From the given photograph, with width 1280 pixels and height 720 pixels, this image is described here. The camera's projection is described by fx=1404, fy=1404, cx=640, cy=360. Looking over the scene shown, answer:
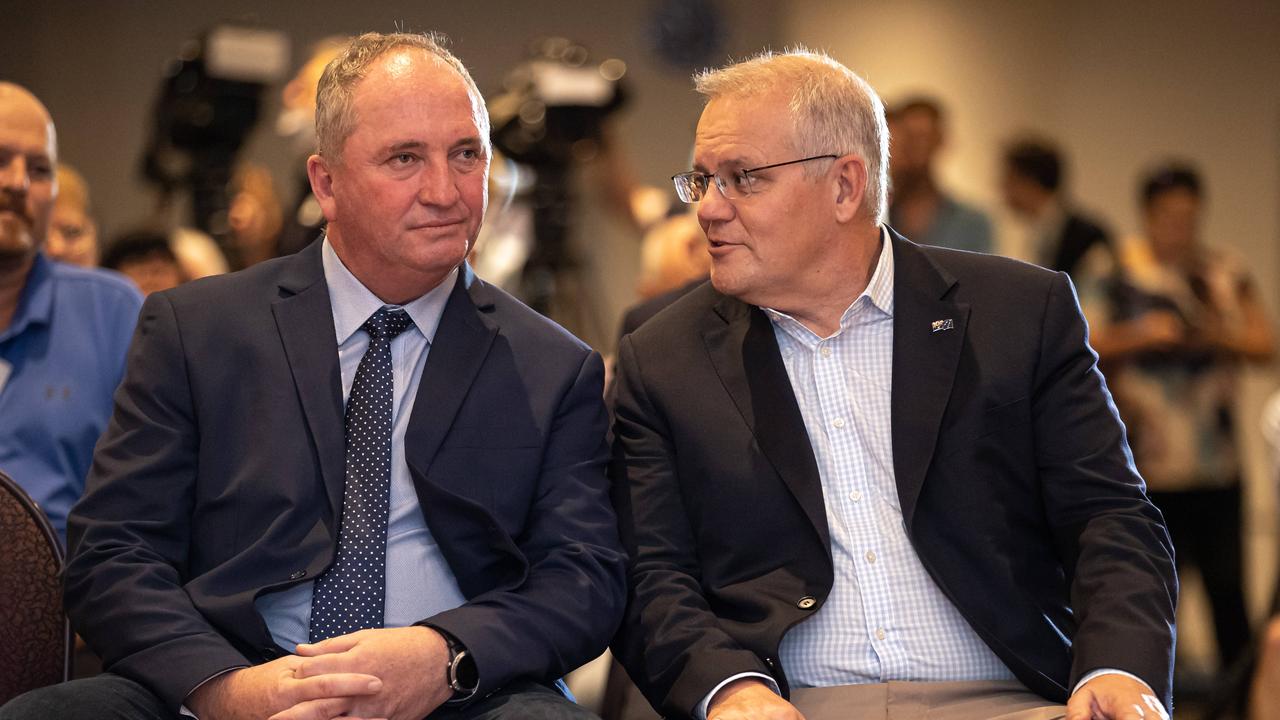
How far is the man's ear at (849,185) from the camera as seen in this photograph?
2.35 metres

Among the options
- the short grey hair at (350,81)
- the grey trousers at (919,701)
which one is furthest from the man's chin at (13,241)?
the grey trousers at (919,701)

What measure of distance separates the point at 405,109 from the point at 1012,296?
3.27 feet

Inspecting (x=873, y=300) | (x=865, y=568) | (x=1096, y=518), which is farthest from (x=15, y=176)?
(x=1096, y=518)

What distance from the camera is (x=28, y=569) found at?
2084 millimetres

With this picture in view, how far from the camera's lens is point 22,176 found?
108 inches

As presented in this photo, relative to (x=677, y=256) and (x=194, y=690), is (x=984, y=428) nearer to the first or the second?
(x=194, y=690)

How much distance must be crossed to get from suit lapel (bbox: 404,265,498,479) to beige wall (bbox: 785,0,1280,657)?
5.59 metres

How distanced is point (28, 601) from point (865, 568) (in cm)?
125

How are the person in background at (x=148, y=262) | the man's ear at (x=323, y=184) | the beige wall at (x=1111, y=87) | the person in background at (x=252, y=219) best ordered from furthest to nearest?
the beige wall at (x=1111, y=87), the person in background at (x=252, y=219), the person in background at (x=148, y=262), the man's ear at (x=323, y=184)

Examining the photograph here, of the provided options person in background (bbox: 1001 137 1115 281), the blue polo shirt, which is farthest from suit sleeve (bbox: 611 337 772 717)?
person in background (bbox: 1001 137 1115 281)

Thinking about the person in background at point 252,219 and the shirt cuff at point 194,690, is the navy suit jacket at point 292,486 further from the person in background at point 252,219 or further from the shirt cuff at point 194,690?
the person in background at point 252,219

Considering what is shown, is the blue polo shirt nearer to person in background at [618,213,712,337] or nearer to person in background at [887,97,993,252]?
person in background at [618,213,712,337]

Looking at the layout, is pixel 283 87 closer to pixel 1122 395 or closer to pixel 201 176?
→ pixel 201 176

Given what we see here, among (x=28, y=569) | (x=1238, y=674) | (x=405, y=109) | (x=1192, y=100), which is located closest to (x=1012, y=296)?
(x=405, y=109)
